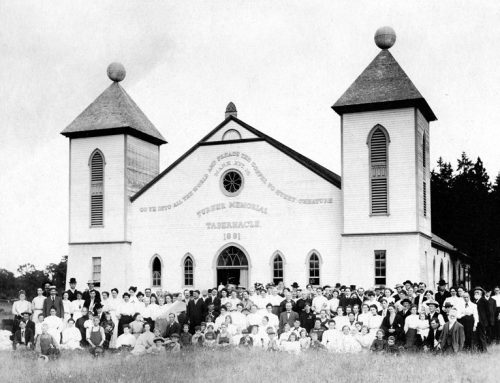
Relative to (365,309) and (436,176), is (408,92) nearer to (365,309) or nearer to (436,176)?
(365,309)

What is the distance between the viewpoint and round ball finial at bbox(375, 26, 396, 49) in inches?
1309

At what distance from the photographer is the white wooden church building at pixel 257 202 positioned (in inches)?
1204

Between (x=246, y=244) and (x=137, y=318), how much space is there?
1231cm

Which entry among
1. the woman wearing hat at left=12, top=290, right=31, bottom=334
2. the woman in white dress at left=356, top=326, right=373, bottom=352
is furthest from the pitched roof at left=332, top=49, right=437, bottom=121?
the woman wearing hat at left=12, top=290, right=31, bottom=334

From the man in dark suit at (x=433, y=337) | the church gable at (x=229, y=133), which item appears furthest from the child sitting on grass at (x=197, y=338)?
the church gable at (x=229, y=133)

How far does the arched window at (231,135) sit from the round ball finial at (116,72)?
301 inches

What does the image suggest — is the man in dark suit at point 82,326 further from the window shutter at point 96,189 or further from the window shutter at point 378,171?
the window shutter at point 96,189

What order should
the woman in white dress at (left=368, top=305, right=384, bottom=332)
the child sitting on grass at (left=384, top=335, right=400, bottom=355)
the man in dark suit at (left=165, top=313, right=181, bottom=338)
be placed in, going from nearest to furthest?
the child sitting on grass at (left=384, top=335, right=400, bottom=355), the woman in white dress at (left=368, top=305, right=384, bottom=332), the man in dark suit at (left=165, top=313, right=181, bottom=338)

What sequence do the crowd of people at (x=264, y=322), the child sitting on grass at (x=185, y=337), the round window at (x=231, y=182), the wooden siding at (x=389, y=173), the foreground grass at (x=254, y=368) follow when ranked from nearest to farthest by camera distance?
the foreground grass at (x=254, y=368), the crowd of people at (x=264, y=322), the child sitting on grass at (x=185, y=337), the wooden siding at (x=389, y=173), the round window at (x=231, y=182)

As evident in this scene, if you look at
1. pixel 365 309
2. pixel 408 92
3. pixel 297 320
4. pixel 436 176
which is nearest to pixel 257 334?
pixel 297 320

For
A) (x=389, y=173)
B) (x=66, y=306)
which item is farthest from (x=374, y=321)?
(x=389, y=173)

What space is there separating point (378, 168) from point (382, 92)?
306cm

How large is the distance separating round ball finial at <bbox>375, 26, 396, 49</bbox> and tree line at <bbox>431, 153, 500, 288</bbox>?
654 inches

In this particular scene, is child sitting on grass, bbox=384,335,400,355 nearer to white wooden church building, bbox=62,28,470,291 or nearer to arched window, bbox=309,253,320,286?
white wooden church building, bbox=62,28,470,291
